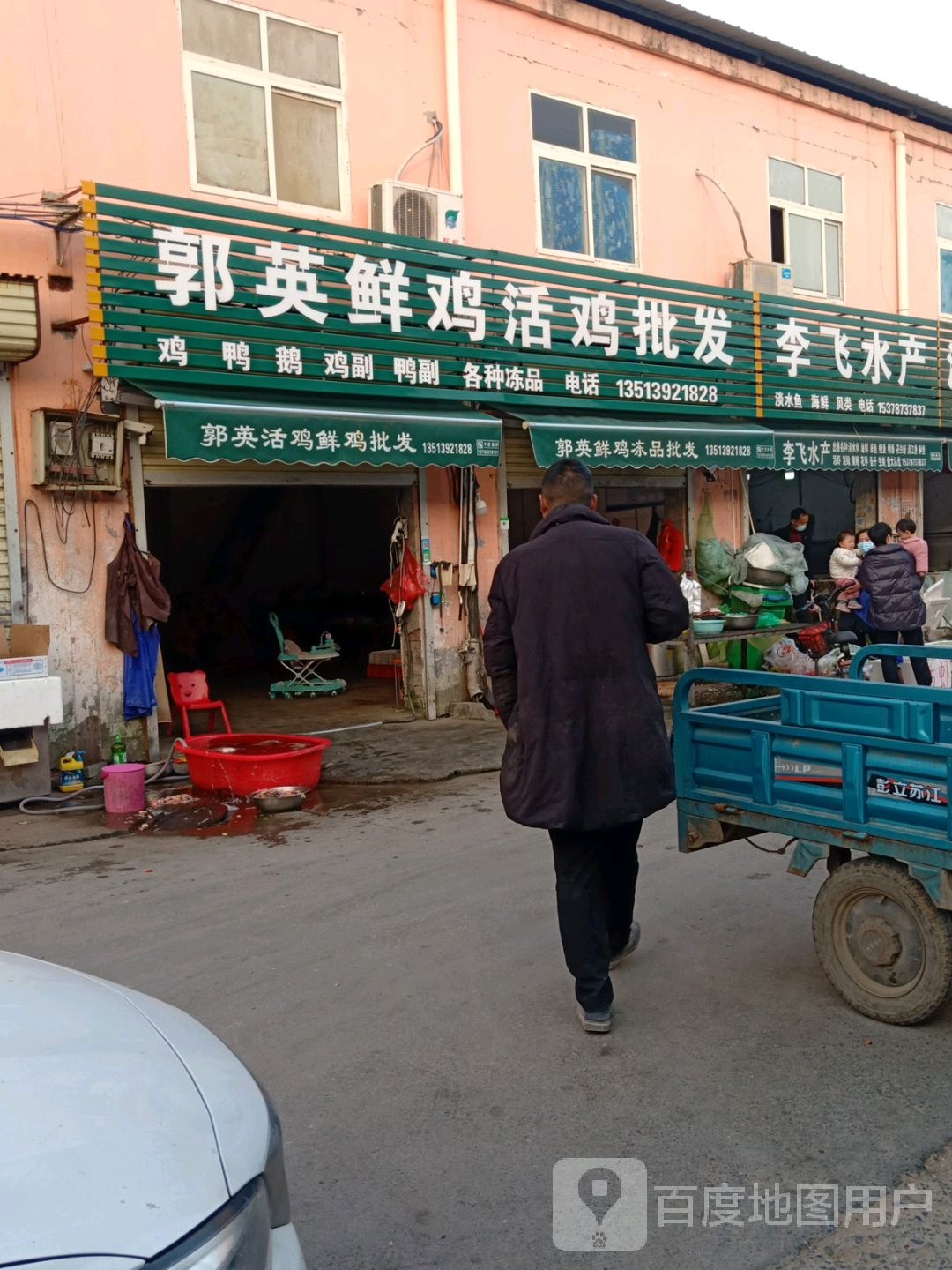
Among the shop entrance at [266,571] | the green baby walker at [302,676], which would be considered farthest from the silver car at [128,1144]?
the shop entrance at [266,571]

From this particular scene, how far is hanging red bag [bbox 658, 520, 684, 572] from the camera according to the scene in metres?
13.2

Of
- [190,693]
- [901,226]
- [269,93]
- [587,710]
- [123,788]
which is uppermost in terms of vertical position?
[901,226]

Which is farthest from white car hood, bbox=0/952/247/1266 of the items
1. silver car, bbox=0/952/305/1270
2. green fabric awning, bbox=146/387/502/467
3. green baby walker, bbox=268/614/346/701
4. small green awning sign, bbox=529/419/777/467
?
green baby walker, bbox=268/614/346/701

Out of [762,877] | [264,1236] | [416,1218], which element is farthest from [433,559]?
[264,1236]

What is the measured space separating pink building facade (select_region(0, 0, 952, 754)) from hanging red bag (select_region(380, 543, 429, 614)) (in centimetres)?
18

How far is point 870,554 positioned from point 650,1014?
8.09 metres

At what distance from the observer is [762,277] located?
13367mm

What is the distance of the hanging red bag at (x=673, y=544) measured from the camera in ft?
43.3

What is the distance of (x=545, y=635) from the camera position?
3.84m

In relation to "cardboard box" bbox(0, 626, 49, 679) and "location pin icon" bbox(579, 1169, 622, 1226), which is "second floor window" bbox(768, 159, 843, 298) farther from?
"location pin icon" bbox(579, 1169, 622, 1226)

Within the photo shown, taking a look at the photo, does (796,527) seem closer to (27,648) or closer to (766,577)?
(766,577)

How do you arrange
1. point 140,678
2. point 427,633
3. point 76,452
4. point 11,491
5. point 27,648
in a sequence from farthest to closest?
point 427,633 → point 140,678 → point 76,452 → point 11,491 → point 27,648

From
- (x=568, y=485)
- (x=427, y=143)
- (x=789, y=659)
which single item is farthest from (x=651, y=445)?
(x=568, y=485)

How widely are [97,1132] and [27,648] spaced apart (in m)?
6.71
